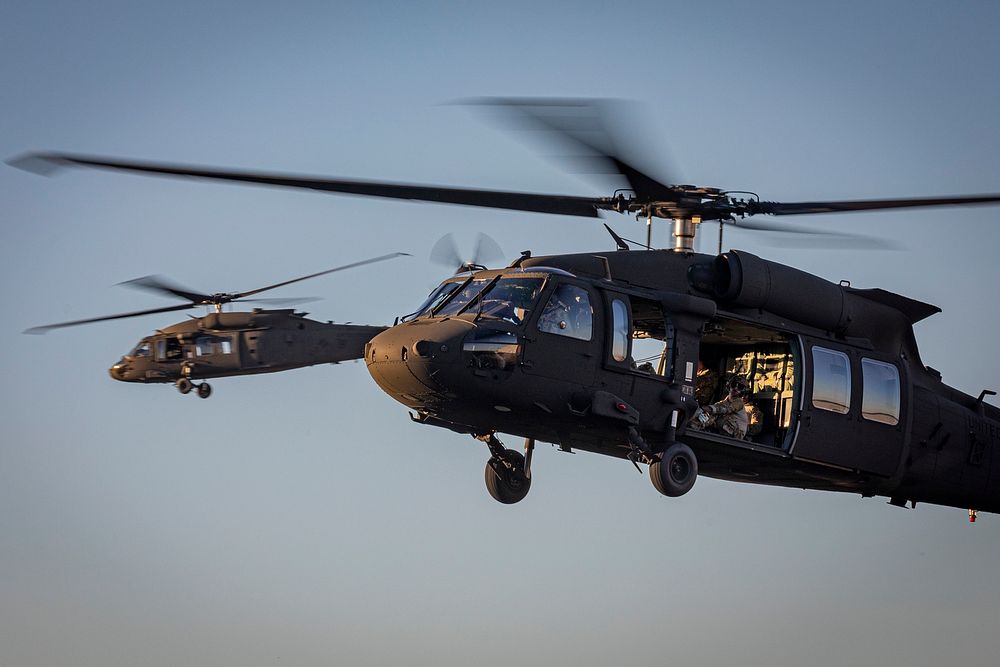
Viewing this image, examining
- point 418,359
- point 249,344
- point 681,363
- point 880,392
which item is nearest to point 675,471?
point 681,363

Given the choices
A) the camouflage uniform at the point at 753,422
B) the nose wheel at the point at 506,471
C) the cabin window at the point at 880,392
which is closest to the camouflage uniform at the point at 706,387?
the camouflage uniform at the point at 753,422

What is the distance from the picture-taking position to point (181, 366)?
35.4 m

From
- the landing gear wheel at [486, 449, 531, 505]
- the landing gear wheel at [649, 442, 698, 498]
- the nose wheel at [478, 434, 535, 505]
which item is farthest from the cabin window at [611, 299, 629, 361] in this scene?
the landing gear wheel at [486, 449, 531, 505]

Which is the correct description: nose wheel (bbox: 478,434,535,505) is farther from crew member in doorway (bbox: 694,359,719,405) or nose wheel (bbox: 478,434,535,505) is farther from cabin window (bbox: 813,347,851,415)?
cabin window (bbox: 813,347,851,415)

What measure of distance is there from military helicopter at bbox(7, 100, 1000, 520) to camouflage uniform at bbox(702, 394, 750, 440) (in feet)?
0.16

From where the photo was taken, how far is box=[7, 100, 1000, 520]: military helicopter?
14.5m

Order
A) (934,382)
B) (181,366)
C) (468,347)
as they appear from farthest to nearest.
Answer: (181,366), (934,382), (468,347)

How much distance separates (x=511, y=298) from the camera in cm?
1487

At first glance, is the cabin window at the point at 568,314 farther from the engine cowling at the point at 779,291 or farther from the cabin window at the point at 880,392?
the cabin window at the point at 880,392

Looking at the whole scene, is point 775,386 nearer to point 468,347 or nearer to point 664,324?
point 664,324

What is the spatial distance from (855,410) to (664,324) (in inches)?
111

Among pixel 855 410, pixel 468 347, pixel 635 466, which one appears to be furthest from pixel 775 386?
pixel 468 347

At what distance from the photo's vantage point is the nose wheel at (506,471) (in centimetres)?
1683

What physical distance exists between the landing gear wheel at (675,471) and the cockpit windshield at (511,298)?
7.54 feet
